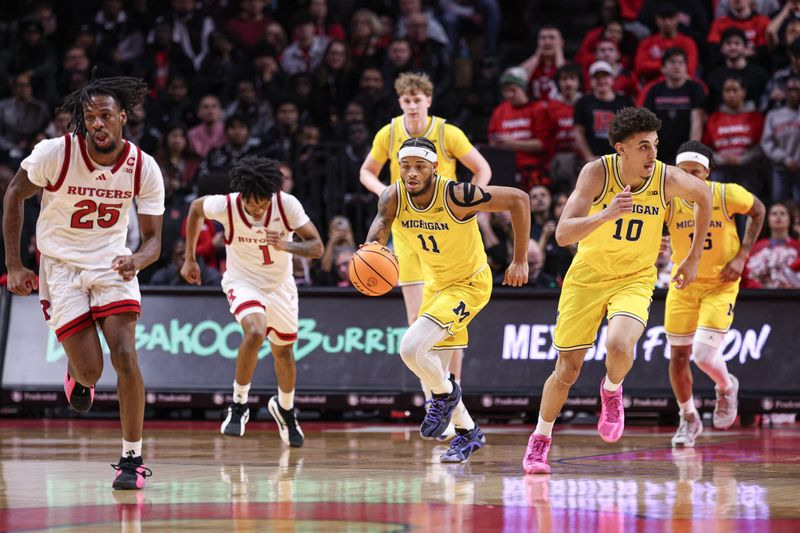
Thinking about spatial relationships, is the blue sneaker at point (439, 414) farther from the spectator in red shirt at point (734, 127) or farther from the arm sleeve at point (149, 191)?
the spectator in red shirt at point (734, 127)

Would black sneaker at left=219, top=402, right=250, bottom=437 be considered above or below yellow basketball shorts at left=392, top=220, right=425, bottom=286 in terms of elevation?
below

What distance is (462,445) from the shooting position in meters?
9.02

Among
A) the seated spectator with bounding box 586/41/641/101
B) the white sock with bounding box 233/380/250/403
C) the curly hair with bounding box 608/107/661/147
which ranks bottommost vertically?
the white sock with bounding box 233/380/250/403

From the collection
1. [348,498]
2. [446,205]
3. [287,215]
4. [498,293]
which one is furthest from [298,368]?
[348,498]

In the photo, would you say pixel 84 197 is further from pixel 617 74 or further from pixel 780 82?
pixel 780 82

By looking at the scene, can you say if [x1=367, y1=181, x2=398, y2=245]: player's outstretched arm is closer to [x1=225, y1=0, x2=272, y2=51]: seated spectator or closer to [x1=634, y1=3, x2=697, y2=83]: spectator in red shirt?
[x1=634, y1=3, x2=697, y2=83]: spectator in red shirt

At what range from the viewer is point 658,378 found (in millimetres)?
12570

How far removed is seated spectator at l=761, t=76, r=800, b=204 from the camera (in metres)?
Answer: 14.1

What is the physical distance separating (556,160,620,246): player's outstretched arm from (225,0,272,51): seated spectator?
34.9 ft

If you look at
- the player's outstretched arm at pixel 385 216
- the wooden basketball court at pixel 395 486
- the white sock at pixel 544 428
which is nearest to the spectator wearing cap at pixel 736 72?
the wooden basketball court at pixel 395 486

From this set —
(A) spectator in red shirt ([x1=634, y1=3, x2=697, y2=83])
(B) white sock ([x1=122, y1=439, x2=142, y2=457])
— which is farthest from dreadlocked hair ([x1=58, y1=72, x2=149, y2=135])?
(A) spectator in red shirt ([x1=634, y1=3, x2=697, y2=83])

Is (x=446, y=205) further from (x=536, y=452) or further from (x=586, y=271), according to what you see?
(x=536, y=452)

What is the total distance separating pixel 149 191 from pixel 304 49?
980 centimetres

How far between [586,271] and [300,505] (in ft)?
8.85
